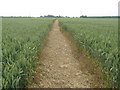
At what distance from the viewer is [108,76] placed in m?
4.74

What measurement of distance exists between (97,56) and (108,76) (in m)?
1.57

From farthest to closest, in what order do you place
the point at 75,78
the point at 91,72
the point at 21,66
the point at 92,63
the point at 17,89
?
the point at 92,63 < the point at 91,72 < the point at 75,78 < the point at 21,66 < the point at 17,89

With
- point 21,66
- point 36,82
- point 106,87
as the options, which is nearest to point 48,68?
point 36,82

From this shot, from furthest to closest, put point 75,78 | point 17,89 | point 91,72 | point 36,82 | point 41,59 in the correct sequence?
point 41,59 → point 91,72 → point 75,78 → point 36,82 → point 17,89

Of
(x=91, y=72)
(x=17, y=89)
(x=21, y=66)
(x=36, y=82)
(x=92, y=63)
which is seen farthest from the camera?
(x=92, y=63)

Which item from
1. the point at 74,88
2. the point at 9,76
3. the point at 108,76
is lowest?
the point at 74,88

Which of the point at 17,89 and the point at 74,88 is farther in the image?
the point at 74,88

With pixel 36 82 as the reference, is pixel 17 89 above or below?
above

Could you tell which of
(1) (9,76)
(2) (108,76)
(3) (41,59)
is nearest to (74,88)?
(2) (108,76)

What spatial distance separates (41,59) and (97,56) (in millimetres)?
2765

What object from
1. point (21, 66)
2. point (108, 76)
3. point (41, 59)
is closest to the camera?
point (21, 66)

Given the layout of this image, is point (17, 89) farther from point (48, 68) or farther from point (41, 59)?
point (41, 59)

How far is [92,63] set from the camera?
21.0 ft

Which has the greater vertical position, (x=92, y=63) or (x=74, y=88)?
(x=92, y=63)
